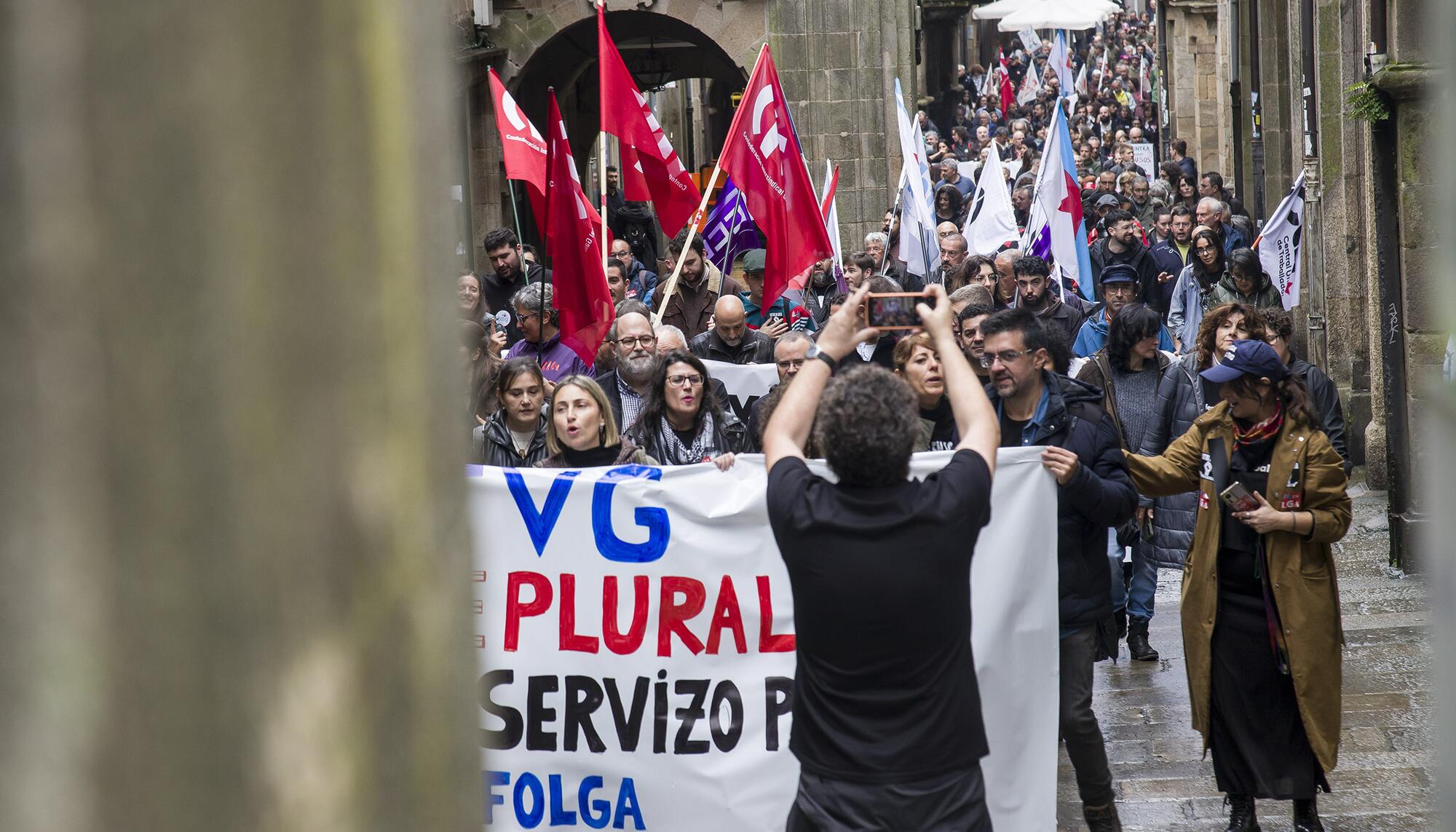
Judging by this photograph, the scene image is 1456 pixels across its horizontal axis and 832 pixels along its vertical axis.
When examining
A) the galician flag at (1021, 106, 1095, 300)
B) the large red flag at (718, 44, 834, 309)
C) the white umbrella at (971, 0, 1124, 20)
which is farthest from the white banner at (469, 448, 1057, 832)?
the white umbrella at (971, 0, 1124, 20)

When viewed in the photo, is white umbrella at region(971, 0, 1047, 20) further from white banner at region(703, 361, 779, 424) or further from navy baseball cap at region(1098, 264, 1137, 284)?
white banner at region(703, 361, 779, 424)

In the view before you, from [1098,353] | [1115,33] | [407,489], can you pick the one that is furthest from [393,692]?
[1115,33]

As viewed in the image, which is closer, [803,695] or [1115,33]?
[803,695]

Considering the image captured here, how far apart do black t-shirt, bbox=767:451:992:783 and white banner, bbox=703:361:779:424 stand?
18.7 ft

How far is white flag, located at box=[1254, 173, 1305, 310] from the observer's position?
43.0 feet

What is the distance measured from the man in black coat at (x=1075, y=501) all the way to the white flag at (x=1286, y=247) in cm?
800

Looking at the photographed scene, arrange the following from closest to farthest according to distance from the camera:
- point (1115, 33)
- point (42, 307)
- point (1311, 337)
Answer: point (42, 307), point (1311, 337), point (1115, 33)

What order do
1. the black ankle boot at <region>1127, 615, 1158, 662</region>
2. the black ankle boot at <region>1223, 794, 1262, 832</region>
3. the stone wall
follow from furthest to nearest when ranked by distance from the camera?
1. the stone wall
2. the black ankle boot at <region>1127, 615, 1158, 662</region>
3. the black ankle boot at <region>1223, 794, 1262, 832</region>

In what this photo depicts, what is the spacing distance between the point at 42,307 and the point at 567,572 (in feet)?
16.5

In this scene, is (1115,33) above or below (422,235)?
above

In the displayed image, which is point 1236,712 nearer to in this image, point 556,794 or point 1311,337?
point 556,794

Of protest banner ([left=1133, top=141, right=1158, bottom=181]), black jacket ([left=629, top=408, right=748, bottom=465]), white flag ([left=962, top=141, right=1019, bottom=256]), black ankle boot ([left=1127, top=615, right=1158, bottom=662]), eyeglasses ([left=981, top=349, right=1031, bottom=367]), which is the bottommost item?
black ankle boot ([left=1127, top=615, right=1158, bottom=662])

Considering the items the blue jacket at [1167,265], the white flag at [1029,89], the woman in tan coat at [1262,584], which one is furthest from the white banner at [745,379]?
the white flag at [1029,89]

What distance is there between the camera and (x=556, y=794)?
530 centimetres
